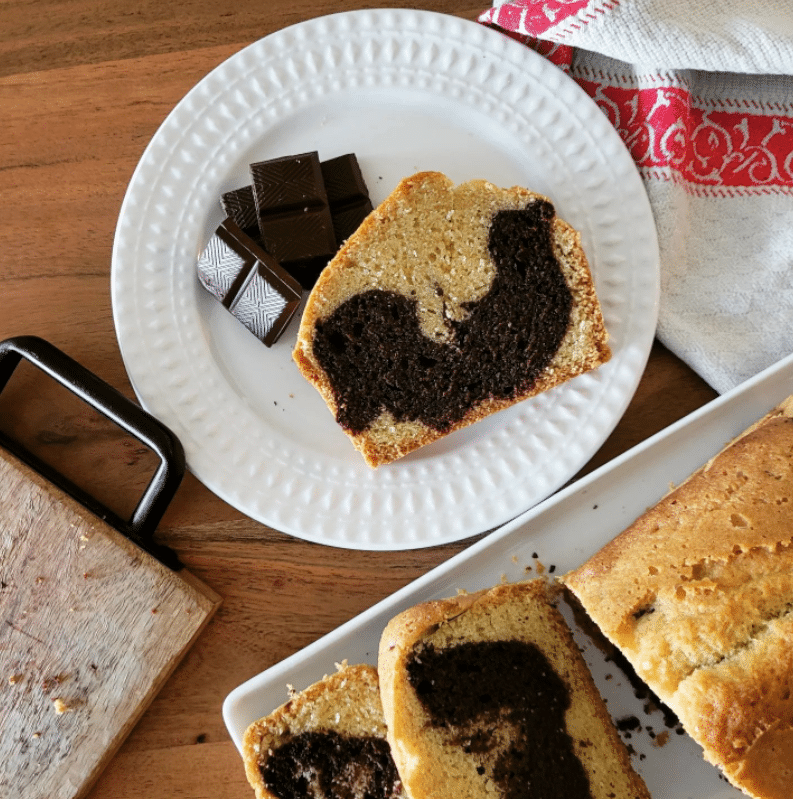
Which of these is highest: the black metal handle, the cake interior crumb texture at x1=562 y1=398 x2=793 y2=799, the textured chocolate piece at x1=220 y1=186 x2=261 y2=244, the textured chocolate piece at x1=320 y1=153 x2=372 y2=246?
the textured chocolate piece at x1=320 y1=153 x2=372 y2=246

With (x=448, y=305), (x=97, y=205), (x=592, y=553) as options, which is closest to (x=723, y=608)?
(x=592, y=553)

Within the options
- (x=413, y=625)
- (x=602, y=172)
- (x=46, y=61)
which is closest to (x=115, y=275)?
(x=46, y=61)

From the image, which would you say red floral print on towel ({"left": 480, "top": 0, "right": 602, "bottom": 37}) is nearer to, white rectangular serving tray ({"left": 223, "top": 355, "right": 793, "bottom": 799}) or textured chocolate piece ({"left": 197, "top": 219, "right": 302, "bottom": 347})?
textured chocolate piece ({"left": 197, "top": 219, "right": 302, "bottom": 347})

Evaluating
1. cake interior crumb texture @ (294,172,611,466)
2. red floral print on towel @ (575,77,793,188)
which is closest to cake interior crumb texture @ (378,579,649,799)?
cake interior crumb texture @ (294,172,611,466)

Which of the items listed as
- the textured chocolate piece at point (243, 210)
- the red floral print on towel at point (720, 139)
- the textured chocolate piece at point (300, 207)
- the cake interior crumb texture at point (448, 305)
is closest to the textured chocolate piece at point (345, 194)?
the textured chocolate piece at point (300, 207)

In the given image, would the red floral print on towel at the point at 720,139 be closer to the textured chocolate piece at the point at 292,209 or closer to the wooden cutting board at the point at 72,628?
the textured chocolate piece at the point at 292,209

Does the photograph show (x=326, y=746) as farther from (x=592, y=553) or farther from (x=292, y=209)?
(x=292, y=209)
